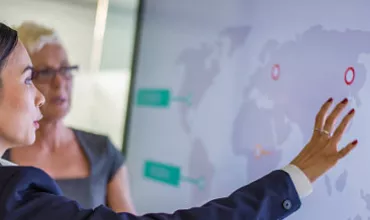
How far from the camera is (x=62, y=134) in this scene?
163 centimetres

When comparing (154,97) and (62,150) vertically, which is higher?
(154,97)

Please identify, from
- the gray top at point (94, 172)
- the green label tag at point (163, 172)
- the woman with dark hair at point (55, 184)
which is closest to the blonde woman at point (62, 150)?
the gray top at point (94, 172)

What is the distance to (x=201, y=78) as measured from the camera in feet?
5.39

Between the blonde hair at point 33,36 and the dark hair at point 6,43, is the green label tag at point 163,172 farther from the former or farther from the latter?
the dark hair at point 6,43

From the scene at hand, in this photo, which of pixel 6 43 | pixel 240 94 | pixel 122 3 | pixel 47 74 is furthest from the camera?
pixel 122 3

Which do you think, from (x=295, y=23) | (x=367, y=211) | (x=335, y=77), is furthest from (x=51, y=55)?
(x=367, y=211)

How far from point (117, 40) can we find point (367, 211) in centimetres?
127

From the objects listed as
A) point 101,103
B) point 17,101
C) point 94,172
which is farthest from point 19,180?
point 101,103

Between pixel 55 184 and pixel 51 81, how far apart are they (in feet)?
2.27

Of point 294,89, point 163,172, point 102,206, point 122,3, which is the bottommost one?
point 163,172

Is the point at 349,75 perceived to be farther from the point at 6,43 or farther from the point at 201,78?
the point at 6,43

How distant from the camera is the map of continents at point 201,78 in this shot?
1.54 m

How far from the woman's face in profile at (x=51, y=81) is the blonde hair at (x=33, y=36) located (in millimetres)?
13

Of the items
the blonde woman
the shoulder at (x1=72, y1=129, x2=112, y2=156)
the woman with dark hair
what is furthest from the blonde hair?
the woman with dark hair
